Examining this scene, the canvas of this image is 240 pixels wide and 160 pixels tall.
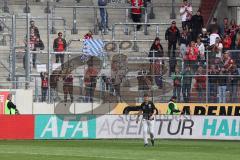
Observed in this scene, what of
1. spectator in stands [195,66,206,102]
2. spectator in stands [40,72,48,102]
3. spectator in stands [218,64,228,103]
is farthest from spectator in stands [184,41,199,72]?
spectator in stands [40,72,48,102]

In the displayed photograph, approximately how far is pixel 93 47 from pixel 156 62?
274 cm

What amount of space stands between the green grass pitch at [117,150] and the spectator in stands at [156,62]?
345 centimetres

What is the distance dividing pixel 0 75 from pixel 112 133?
5642mm

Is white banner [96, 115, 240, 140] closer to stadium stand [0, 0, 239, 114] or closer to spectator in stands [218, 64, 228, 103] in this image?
spectator in stands [218, 64, 228, 103]

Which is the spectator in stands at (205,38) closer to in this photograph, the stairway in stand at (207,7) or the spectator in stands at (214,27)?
the spectator in stands at (214,27)

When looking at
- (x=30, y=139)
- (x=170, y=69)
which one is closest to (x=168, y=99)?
(x=170, y=69)

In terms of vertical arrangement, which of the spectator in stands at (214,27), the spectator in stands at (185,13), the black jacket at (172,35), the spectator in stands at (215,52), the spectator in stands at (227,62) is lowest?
the spectator in stands at (227,62)

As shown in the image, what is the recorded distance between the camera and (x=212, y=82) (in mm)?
36281

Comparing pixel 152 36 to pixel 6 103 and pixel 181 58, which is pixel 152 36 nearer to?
pixel 181 58

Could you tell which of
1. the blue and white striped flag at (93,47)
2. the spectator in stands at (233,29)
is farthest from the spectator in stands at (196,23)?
the blue and white striped flag at (93,47)

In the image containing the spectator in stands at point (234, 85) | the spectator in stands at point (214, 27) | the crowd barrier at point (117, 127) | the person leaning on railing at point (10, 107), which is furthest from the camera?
the spectator in stands at point (214, 27)

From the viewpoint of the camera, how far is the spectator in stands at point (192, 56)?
36844 mm

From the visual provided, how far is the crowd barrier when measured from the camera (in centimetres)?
3428

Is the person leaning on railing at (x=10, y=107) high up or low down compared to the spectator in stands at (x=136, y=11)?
down
